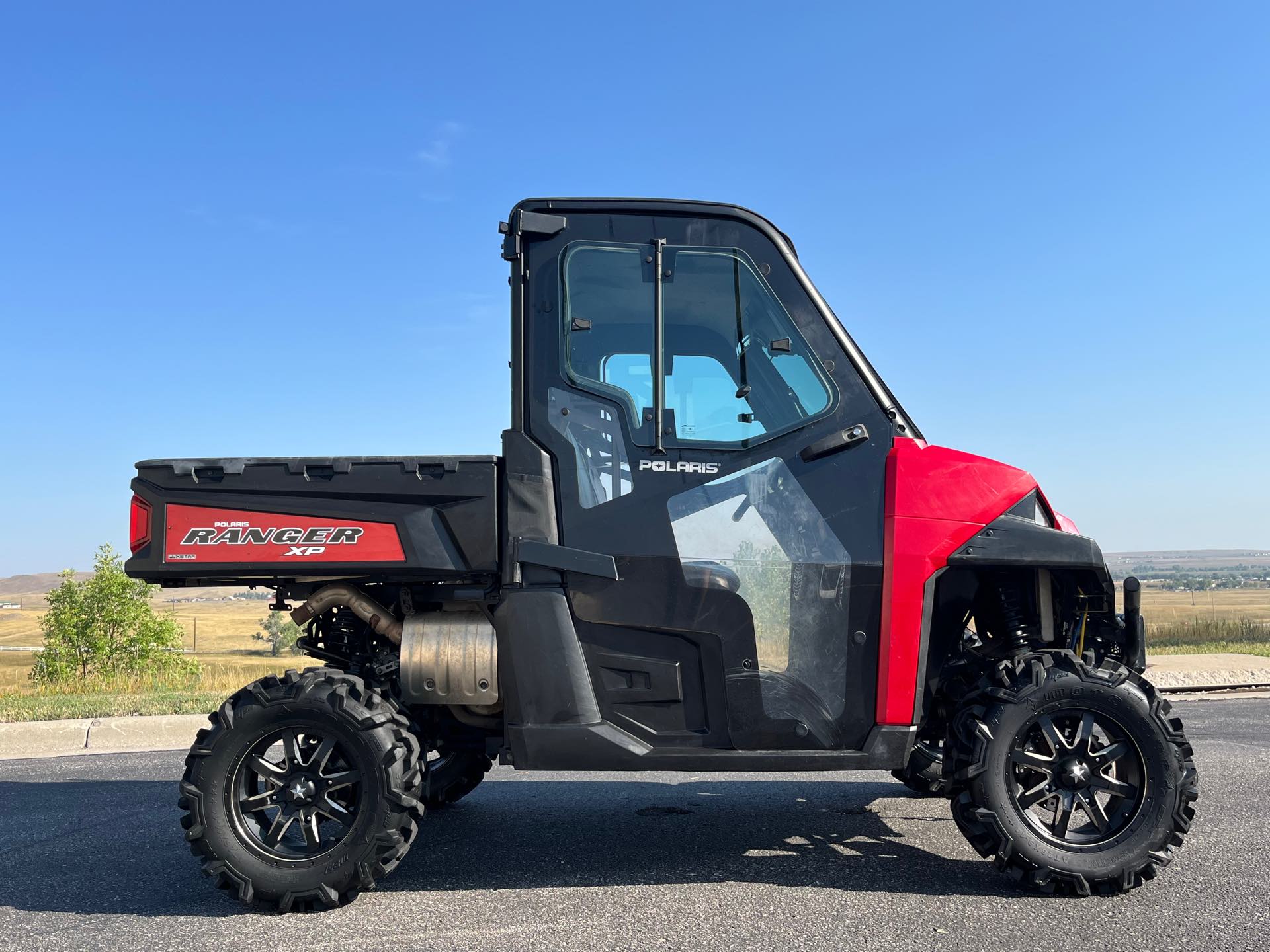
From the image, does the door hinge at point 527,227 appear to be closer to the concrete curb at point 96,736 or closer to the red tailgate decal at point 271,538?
the red tailgate decal at point 271,538

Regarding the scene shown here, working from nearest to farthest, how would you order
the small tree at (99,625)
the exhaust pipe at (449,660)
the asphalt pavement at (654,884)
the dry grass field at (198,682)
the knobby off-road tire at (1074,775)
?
the asphalt pavement at (654,884)
the knobby off-road tire at (1074,775)
the exhaust pipe at (449,660)
the dry grass field at (198,682)
the small tree at (99,625)

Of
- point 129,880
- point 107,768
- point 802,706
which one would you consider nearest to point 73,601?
point 107,768

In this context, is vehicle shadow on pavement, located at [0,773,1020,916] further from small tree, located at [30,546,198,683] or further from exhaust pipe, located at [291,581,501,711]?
small tree, located at [30,546,198,683]

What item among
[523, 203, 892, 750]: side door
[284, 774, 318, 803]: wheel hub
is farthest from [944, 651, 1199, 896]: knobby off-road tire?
[284, 774, 318, 803]: wheel hub

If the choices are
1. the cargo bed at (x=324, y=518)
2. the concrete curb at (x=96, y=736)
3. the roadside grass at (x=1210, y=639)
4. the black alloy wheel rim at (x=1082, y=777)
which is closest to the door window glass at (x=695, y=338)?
the cargo bed at (x=324, y=518)

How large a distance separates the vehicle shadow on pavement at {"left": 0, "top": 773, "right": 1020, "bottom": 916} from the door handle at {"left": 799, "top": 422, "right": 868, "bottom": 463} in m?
1.71

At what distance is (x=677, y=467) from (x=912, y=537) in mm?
968

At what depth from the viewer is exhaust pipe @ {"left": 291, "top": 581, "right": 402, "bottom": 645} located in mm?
4168

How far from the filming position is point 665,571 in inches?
148

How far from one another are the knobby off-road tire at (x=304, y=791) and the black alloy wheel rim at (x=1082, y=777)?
2.42 meters

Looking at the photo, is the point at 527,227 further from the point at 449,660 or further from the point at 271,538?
the point at 449,660

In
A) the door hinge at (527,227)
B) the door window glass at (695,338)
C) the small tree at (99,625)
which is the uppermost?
the door hinge at (527,227)

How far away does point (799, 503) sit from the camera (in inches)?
149

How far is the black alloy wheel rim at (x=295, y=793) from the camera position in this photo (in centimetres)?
375
